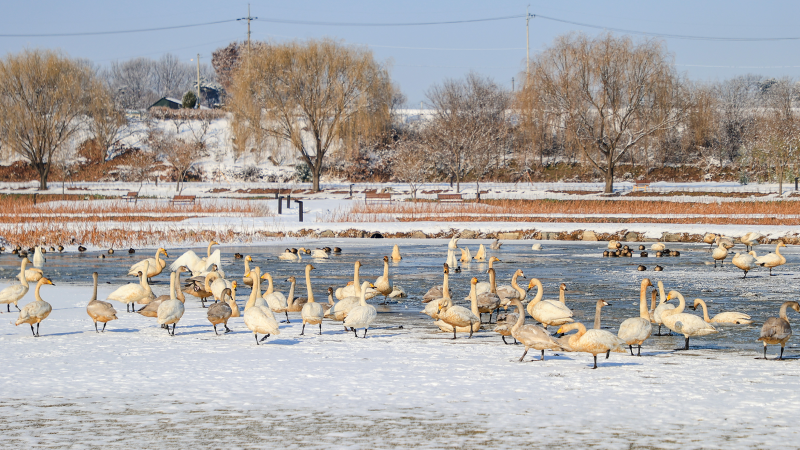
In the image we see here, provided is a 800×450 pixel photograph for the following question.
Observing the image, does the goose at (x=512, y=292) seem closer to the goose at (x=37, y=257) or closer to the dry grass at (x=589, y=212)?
the goose at (x=37, y=257)

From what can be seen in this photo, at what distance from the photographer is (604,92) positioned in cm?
4547

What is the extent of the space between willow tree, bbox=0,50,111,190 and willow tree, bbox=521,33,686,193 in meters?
30.9

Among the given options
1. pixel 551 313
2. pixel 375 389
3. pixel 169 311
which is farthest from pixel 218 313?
pixel 551 313

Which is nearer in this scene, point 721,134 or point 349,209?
point 349,209

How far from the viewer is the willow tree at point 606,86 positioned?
147 feet

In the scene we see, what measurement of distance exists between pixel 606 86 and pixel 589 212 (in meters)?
14.8

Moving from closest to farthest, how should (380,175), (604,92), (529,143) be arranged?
(604,92) → (529,143) → (380,175)

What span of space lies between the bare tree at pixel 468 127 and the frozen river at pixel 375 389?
37187mm

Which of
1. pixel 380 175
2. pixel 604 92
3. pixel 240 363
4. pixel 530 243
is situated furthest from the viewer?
pixel 380 175

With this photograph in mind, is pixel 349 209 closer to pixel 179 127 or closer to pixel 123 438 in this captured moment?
pixel 123 438

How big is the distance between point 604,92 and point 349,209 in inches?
745

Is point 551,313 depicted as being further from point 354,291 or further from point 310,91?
point 310,91

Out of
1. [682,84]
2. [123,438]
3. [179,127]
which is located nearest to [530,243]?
[123,438]

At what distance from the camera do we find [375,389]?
702cm
